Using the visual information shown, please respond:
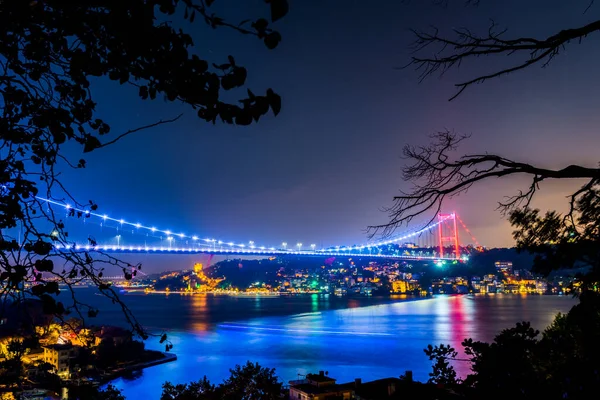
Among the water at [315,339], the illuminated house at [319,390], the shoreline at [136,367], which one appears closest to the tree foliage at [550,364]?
the illuminated house at [319,390]

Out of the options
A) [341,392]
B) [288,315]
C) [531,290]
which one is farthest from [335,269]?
[341,392]

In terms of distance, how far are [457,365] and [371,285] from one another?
2272 inches

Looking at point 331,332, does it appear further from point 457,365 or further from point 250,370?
point 250,370

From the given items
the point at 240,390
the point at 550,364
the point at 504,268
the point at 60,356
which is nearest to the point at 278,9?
the point at 550,364

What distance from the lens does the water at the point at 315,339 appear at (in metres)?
17.8

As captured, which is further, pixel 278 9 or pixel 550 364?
pixel 550 364

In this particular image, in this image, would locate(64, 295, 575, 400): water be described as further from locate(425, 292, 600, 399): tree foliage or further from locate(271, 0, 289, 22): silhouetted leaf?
locate(271, 0, 289, 22): silhouetted leaf

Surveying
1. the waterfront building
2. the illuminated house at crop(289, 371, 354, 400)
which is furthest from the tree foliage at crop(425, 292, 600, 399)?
the waterfront building

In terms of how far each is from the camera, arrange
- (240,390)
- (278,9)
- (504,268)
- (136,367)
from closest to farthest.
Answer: (278,9) < (240,390) < (136,367) < (504,268)

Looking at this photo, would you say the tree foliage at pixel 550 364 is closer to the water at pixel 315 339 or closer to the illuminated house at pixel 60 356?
the water at pixel 315 339

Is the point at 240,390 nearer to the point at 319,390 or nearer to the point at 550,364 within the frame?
the point at 319,390

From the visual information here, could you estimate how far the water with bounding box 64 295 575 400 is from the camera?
17.8 metres

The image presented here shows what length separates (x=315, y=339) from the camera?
25812 mm

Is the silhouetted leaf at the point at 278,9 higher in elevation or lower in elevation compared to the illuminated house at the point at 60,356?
higher
